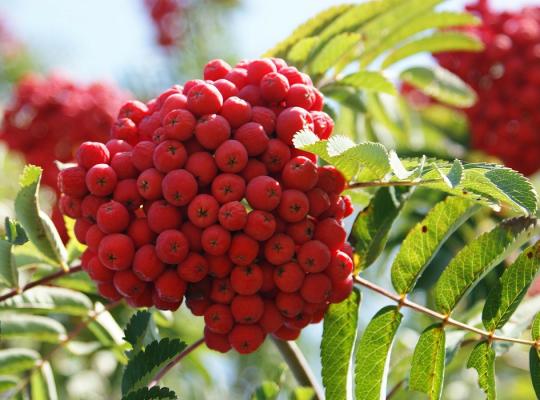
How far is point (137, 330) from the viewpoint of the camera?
178 centimetres

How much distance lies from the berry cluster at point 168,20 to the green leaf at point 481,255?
15.5 ft

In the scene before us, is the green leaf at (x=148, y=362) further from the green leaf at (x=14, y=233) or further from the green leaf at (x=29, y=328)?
the green leaf at (x=29, y=328)

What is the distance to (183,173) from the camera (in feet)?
5.61

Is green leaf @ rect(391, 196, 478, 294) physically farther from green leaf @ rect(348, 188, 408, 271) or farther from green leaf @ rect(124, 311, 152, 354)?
green leaf @ rect(124, 311, 152, 354)

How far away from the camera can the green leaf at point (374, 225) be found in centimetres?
200

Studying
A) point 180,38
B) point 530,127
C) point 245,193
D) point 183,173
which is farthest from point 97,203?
point 180,38

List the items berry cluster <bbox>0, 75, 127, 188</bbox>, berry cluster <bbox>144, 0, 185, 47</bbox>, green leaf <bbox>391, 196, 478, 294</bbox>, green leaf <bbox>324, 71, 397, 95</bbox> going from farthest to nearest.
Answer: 1. berry cluster <bbox>144, 0, 185, 47</bbox>
2. berry cluster <bbox>0, 75, 127, 188</bbox>
3. green leaf <bbox>324, 71, 397, 95</bbox>
4. green leaf <bbox>391, 196, 478, 294</bbox>

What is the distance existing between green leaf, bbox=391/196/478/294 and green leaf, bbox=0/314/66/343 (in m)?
1.13

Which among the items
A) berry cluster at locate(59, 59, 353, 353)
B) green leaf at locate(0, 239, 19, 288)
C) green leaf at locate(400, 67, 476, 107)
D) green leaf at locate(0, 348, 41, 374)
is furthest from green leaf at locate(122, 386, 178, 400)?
green leaf at locate(400, 67, 476, 107)

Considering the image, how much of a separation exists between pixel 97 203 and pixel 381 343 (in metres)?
0.76

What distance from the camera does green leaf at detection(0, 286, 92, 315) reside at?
2.19 metres

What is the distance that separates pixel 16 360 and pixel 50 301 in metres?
0.22

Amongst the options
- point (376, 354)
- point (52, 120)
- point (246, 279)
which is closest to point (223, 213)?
point (246, 279)

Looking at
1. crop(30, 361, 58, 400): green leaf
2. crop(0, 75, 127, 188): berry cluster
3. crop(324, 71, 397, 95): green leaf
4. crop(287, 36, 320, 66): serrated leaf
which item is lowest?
crop(30, 361, 58, 400): green leaf
